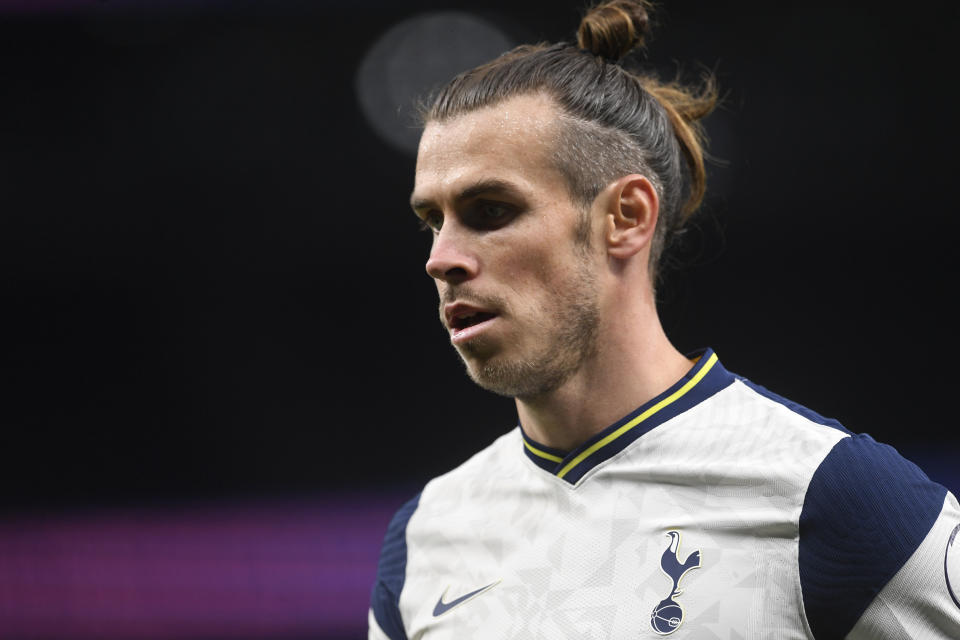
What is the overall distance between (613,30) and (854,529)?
948mm

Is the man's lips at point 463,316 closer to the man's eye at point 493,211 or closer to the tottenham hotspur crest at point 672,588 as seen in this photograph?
the man's eye at point 493,211

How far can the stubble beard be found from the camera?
150 centimetres

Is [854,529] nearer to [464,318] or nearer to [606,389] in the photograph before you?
[606,389]

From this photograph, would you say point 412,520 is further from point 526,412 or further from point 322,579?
point 322,579

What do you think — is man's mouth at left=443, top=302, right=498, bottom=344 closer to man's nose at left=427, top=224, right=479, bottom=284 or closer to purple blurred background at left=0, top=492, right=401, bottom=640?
man's nose at left=427, top=224, right=479, bottom=284

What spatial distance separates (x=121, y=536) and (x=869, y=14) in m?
2.98

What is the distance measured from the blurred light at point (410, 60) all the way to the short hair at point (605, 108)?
5.02ft

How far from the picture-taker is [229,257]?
3.47 meters

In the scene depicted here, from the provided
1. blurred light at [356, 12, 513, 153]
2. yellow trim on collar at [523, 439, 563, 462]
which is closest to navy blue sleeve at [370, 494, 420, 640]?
yellow trim on collar at [523, 439, 563, 462]

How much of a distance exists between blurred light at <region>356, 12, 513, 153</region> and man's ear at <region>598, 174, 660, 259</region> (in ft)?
5.81

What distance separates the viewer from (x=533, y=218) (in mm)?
1492

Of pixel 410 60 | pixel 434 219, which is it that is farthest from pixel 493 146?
pixel 410 60

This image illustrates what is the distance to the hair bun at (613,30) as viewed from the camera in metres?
1.71

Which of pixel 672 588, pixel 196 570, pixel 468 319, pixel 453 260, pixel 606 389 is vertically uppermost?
pixel 453 260
